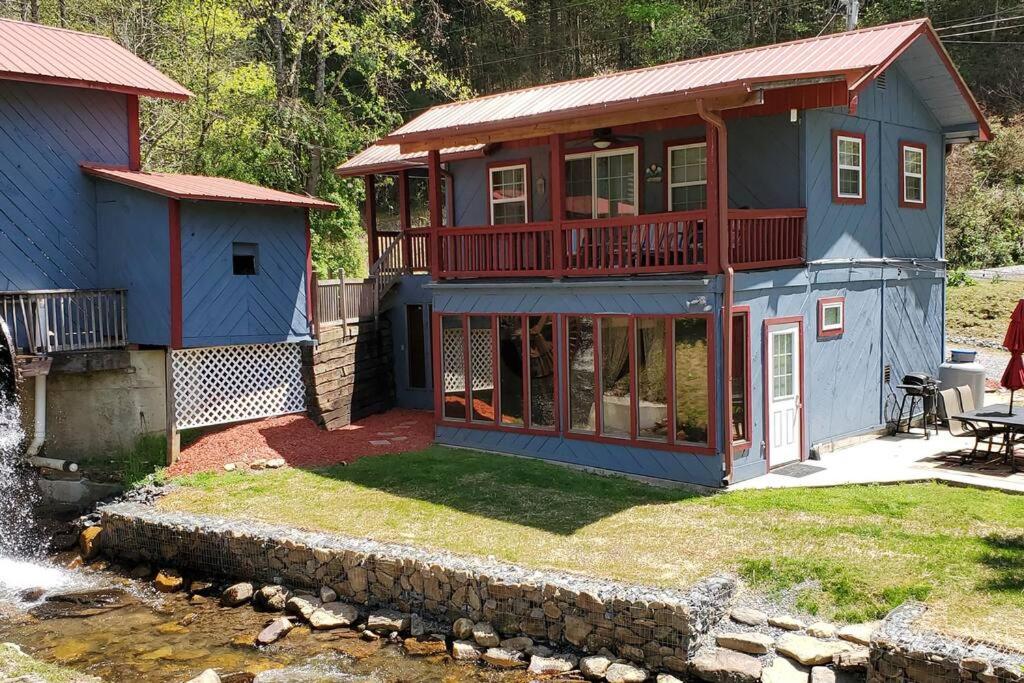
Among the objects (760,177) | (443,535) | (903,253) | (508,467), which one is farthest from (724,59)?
(443,535)

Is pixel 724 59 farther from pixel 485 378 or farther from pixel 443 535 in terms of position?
pixel 443 535

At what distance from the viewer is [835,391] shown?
48.7ft

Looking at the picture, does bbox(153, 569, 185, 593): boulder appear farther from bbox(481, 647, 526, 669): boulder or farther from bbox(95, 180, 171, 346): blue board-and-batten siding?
bbox(481, 647, 526, 669): boulder

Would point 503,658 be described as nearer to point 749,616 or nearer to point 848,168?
point 749,616

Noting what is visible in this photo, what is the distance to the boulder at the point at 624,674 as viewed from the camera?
888 centimetres

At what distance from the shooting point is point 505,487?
13469 millimetres

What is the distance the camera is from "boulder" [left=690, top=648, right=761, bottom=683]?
8.51 m

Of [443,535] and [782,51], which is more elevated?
[782,51]

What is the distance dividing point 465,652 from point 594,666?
1.48m

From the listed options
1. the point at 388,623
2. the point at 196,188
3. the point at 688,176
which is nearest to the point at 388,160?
the point at 196,188

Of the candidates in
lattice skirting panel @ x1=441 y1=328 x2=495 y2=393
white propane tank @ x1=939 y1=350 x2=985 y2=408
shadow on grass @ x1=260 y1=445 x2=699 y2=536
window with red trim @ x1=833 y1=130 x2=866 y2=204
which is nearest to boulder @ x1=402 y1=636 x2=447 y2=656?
shadow on grass @ x1=260 y1=445 x2=699 y2=536

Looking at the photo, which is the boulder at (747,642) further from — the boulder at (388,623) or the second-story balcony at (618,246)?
the second-story balcony at (618,246)

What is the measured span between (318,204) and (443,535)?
27.7ft

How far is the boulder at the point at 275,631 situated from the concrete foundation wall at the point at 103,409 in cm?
627
